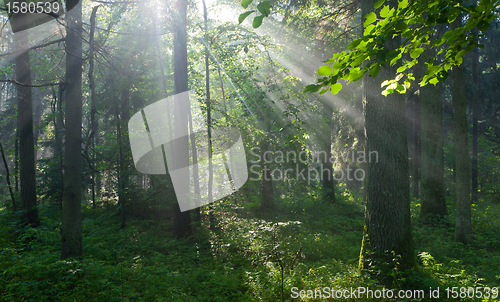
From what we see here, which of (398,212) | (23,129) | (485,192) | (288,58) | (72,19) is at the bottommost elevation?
(485,192)

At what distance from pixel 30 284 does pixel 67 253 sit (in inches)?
58.7

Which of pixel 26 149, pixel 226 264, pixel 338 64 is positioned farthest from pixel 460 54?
pixel 26 149

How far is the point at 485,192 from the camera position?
65.0ft

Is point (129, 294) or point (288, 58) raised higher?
point (288, 58)

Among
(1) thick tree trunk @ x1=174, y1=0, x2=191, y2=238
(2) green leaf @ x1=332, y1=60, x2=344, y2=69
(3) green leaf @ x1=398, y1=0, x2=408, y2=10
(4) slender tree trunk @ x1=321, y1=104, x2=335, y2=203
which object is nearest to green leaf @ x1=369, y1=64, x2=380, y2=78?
(2) green leaf @ x1=332, y1=60, x2=344, y2=69

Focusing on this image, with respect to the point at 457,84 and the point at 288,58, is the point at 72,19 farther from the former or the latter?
the point at 288,58

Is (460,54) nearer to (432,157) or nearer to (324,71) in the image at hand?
(324,71)

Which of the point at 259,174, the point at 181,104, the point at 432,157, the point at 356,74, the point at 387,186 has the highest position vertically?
the point at 181,104

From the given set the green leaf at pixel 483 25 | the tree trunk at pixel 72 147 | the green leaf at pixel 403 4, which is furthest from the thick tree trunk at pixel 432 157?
the tree trunk at pixel 72 147

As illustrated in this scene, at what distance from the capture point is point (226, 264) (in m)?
6.47

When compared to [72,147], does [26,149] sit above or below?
above

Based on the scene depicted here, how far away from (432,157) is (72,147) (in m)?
12.6

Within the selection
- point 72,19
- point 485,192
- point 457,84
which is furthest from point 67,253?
point 485,192

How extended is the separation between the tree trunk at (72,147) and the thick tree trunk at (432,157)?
12112 mm
